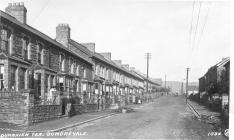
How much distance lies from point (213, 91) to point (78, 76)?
1393cm

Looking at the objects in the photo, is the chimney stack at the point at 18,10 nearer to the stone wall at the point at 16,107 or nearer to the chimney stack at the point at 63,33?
the stone wall at the point at 16,107

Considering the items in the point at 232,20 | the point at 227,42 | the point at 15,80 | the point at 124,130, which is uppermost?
the point at 232,20

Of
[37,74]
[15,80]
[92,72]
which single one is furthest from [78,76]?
[15,80]

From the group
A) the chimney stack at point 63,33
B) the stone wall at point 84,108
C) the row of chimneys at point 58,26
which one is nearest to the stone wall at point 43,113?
the stone wall at point 84,108

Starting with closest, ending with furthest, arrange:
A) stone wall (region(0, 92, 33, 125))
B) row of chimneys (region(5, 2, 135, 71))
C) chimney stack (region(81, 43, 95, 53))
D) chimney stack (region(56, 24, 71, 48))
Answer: stone wall (region(0, 92, 33, 125)) → row of chimneys (region(5, 2, 135, 71)) → chimney stack (region(56, 24, 71, 48)) → chimney stack (region(81, 43, 95, 53))

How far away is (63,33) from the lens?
31.8m

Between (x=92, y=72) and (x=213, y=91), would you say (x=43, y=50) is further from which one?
(x=213, y=91)

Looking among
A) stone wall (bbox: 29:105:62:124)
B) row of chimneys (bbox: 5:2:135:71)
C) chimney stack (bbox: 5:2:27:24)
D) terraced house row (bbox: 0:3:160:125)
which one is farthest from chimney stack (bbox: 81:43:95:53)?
stone wall (bbox: 29:105:62:124)

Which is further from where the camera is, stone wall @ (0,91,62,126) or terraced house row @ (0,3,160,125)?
terraced house row @ (0,3,160,125)

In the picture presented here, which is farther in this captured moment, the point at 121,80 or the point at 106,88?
the point at 121,80

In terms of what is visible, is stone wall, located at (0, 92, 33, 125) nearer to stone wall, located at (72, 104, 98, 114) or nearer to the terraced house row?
the terraced house row

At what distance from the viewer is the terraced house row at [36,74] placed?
51.1 feet

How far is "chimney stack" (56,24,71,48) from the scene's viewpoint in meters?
31.4

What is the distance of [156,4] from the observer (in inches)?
539
